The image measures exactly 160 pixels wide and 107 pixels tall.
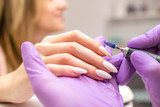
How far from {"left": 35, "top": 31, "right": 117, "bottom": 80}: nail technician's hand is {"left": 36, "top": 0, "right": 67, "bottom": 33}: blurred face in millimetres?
916

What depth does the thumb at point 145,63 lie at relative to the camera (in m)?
0.36

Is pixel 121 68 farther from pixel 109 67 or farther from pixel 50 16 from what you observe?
pixel 50 16

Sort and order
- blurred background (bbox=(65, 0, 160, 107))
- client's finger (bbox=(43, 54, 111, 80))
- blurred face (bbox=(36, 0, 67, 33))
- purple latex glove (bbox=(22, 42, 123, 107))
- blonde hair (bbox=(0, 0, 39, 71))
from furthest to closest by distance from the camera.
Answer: blurred background (bbox=(65, 0, 160, 107)) → blurred face (bbox=(36, 0, 67, 33)) → blonde hair (bbox=(0, 0, 39, 71)) → client's finger (bbox=(43, 54, 111, 80)) → purple latex glove (bbox=(22, 42, 123, 107))

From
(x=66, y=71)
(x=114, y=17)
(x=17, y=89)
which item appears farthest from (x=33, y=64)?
(x=114, y=17)

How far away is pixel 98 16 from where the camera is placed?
2.67m

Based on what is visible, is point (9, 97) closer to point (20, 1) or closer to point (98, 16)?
point (20, 1)

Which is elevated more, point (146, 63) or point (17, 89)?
point (146, 63)

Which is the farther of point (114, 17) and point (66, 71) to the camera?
point (114, 17)

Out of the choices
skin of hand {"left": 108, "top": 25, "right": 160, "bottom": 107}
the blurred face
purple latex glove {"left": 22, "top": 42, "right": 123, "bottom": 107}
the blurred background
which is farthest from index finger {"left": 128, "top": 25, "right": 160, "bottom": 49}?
the blurred background

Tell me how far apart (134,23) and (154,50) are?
89.9 inches

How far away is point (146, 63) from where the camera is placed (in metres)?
0.37

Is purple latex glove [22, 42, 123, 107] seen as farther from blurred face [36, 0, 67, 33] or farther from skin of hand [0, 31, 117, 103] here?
blurred face [36, 0, 67, 33]

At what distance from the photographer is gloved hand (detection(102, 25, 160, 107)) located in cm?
37

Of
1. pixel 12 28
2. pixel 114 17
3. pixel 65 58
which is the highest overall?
pixel 65 58
